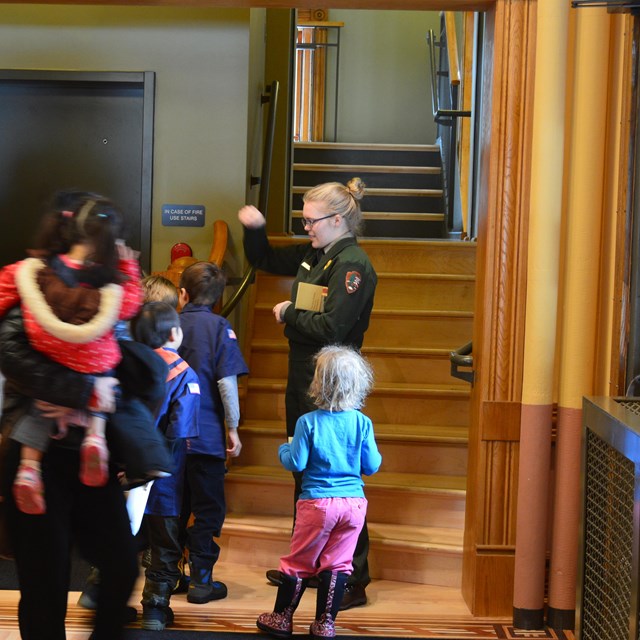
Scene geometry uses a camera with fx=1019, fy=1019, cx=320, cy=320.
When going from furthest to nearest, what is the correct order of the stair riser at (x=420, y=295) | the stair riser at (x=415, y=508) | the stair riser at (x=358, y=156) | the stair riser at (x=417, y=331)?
the stair riser at (x=358, y=156) → the stair riser at (x=420, y=295) → the stair riser at (x=417, y=331) → the stair riser at (x=415, y=508)

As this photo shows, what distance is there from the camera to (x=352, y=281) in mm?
3732

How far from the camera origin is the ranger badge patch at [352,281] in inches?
147

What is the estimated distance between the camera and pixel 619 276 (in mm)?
3361

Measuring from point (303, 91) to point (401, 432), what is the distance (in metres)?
6.09

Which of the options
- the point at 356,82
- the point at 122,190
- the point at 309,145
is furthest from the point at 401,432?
the point at 356,82

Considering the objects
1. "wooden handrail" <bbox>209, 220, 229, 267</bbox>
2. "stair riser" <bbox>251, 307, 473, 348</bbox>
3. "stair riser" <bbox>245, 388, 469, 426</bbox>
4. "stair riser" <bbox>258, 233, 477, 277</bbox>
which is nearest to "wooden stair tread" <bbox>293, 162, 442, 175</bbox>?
"stair riser" <bbox>258, 233, 477, 277</bbox>

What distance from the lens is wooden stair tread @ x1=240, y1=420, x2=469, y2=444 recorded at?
15.5 feet

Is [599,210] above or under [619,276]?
above

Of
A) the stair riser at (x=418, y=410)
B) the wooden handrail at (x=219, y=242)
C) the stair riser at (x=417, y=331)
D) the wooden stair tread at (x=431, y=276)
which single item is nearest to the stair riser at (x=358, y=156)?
the wooden stair tread at (x=431, y=276)

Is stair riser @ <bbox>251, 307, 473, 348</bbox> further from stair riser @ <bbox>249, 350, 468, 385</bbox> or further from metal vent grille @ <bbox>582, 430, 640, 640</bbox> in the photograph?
metal vent grille @ <bbox>582, 430, 640, 640</bbox>

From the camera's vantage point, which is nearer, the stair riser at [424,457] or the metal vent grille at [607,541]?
the metal vent grille at [607,541]

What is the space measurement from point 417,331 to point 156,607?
8.07 ft

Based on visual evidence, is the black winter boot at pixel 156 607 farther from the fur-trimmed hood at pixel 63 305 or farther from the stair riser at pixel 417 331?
the stair riser at pixel 417 331

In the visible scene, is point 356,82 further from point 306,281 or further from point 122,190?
point 306,281
